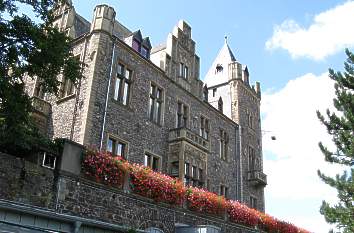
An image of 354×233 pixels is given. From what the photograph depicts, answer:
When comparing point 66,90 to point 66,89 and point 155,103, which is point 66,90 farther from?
point 155,103

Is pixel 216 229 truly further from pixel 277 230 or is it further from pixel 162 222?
pixel 277 230

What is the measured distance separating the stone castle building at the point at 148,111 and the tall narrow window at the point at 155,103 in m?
0.05

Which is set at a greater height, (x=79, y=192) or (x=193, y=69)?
(x=193, y=69)

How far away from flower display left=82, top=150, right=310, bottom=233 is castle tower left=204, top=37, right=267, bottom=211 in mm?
6421

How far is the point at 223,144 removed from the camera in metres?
26.8

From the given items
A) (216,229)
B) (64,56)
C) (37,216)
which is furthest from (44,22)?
(216,229)

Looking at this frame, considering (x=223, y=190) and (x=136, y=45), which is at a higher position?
(x=136, y=45)

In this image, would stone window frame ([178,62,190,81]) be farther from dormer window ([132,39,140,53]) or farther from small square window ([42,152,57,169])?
small square window ([42,152,57,169])

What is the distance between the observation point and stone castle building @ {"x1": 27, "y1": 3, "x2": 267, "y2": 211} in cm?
1830

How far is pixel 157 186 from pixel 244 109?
53.4 feet

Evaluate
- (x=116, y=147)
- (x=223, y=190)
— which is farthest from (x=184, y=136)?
(x=223, y=190)

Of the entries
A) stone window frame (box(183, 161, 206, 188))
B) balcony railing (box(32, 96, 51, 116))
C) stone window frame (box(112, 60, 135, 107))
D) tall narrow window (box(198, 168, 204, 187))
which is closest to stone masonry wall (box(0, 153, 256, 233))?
stone window frame (box(183, 161, 206, 188))

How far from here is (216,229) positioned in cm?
1599

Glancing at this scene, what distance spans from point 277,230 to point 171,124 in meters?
8.45
